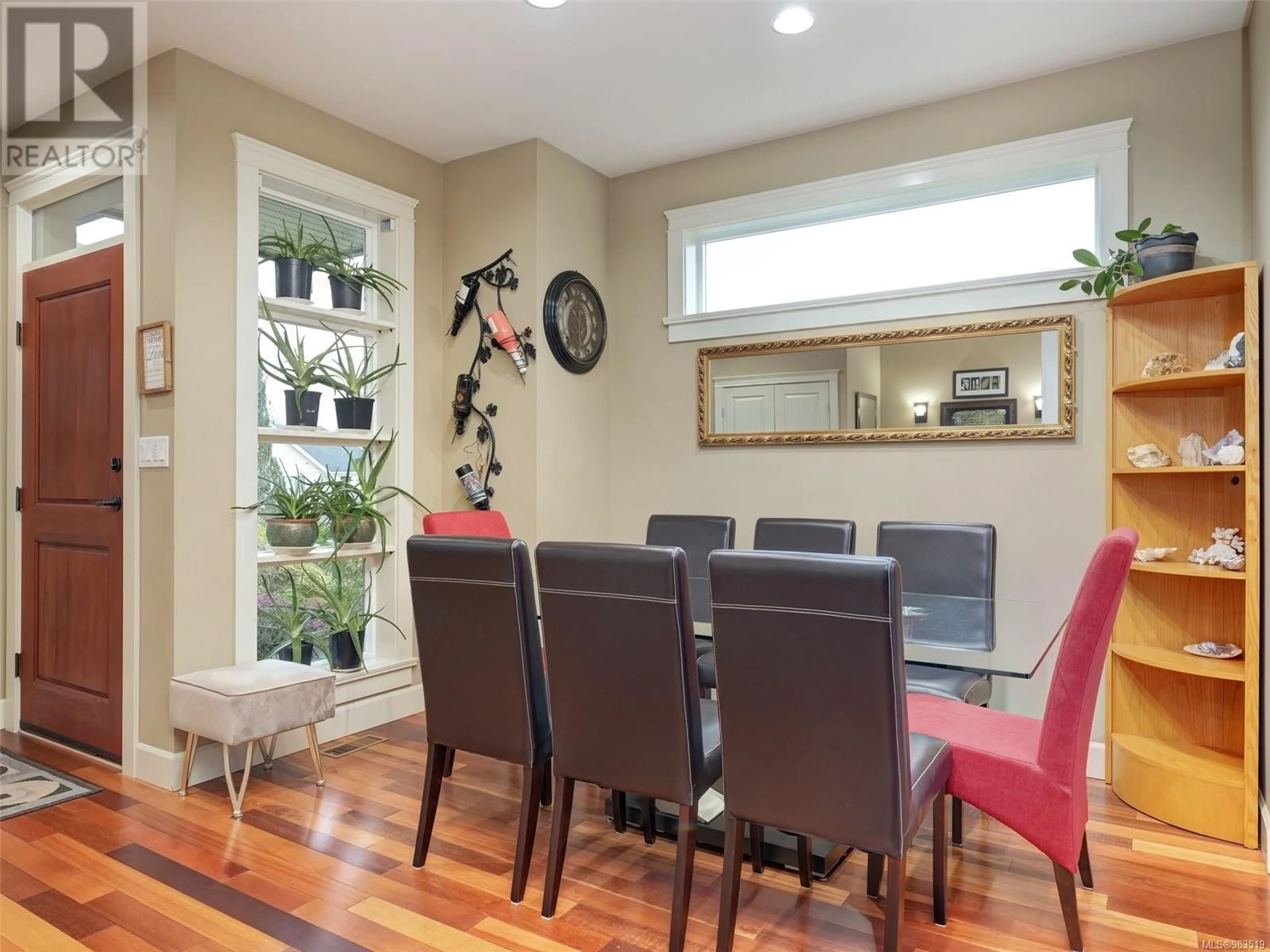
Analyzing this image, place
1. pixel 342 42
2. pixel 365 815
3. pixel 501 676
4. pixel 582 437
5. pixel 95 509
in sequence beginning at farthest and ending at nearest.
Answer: pixel 582 437, pixel 95 509, pixel 342 42, pixel 365 815, pixel 501 676

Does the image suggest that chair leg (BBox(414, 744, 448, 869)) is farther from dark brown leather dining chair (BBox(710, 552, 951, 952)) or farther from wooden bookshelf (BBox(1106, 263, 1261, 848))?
wooden bookshelf (BBox(1106, 263, 1261, 848))

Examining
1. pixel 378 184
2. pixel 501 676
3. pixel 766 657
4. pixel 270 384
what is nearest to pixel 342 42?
pixel 378 184

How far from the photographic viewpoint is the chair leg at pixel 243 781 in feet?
8.87

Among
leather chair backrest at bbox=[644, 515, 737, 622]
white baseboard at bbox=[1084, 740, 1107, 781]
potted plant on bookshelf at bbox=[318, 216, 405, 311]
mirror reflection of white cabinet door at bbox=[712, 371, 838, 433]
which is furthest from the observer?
mirror reflection of white cabinet door at bbox=[712, 371, 838, 433]

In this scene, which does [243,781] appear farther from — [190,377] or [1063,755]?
[1063,755]

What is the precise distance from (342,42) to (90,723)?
2913 millimetres

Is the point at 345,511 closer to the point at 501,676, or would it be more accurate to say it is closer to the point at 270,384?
the point at 270,384

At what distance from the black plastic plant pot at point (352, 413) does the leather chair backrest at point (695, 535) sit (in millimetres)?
1427

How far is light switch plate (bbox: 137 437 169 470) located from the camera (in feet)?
9.84

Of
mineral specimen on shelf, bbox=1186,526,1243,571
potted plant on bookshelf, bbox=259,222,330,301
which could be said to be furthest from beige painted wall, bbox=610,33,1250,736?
potted plant on bookshelf, bbox=259,222,330,301

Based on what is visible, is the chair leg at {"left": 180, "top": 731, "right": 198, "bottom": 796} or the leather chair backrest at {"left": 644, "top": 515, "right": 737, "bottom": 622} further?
the leather chair backrest at {"left": 644, "top": 515, "right": 737, "bottom": 622}

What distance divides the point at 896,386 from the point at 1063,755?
6.60 ft

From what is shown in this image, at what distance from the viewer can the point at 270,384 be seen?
345 centimetres

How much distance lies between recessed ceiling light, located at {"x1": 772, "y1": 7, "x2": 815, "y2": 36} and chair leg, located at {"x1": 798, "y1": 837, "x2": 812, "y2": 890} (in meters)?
2.70
